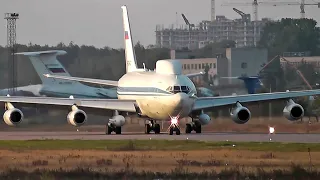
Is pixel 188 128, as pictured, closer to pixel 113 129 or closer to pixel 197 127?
pixel 197 127

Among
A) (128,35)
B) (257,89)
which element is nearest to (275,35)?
(257,89)

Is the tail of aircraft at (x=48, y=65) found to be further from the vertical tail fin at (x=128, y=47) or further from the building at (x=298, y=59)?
the building at (x=298, y=59)

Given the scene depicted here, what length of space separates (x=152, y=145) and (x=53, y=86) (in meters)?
39.2

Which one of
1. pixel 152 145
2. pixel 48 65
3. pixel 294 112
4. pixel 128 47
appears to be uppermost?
pixel 128 47

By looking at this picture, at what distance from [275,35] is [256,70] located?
19.3 m

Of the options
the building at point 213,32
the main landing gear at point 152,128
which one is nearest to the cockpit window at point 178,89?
the main landing gear at point 152,128

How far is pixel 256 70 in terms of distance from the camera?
345ft

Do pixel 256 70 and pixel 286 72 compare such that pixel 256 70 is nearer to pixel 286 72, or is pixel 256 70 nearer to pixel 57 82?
pixel 286 72

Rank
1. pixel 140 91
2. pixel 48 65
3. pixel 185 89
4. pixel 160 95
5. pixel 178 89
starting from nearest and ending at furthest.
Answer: pixel 178 89
pixel 185 89
pixel 160 95
pixel 140 91
pixel 48 65

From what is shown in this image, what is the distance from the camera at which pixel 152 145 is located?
1831 inches

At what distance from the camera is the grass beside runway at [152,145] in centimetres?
4394

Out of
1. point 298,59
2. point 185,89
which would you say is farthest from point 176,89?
point 298,59

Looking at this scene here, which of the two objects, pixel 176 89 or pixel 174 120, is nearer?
pixel 176 89

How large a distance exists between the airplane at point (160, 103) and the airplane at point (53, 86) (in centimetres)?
1755
